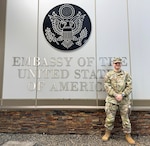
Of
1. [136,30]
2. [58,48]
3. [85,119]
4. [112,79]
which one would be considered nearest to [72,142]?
[85,119]

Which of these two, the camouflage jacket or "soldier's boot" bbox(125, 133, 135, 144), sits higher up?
the camouflage jacket

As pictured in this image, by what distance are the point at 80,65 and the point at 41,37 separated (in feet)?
3.70

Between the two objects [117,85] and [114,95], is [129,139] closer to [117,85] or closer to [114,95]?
[114,95]

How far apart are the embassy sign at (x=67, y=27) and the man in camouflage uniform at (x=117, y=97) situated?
42.7 inches

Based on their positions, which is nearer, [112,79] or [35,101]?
[112,79]

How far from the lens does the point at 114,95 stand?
12.3ft

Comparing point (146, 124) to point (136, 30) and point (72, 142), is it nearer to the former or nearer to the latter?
point (72, 142)

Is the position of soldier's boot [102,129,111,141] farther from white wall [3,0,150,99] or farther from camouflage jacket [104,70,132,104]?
white wall [3,0,150,99]

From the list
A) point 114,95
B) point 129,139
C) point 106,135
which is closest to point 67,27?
point 114,95

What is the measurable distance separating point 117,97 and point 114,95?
0.07 m

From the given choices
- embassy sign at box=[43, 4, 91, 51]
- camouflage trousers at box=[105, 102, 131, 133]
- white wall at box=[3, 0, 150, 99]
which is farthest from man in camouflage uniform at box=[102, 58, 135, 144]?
embassy sign at box=[43, 4, 91, 51]

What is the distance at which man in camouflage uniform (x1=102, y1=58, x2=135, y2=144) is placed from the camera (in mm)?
3770

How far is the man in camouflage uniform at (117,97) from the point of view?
377cm

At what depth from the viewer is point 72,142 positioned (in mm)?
3736
